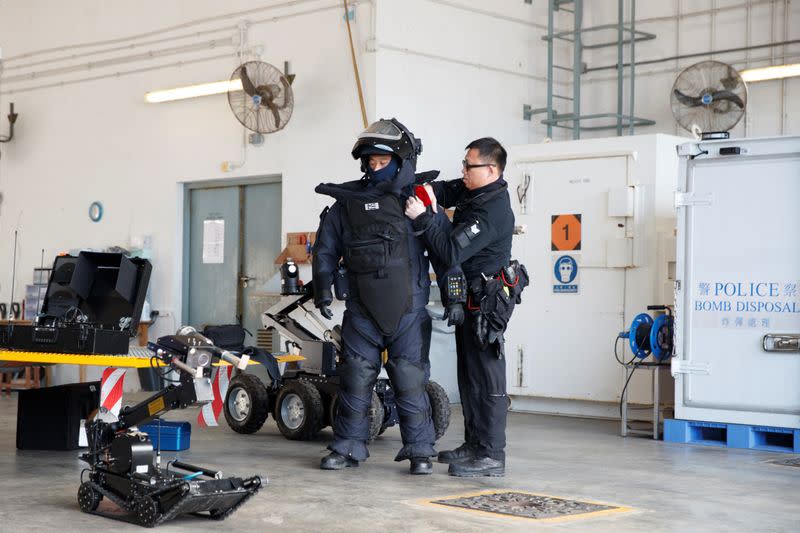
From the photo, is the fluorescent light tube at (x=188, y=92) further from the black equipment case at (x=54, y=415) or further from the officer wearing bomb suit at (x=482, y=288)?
the officer wearing bomb suit at (x=482, y=288)

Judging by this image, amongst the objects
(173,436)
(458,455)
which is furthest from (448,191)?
(173,436)

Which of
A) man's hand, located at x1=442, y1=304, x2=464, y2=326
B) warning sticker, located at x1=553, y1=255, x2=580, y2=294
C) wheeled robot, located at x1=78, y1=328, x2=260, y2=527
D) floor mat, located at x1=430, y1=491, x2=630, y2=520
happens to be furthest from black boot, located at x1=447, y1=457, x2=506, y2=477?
warning sticker, located at x1=553, y1=255, x2=580, y2=294

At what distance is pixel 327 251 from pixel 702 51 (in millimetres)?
6506

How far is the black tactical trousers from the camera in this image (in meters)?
6.79

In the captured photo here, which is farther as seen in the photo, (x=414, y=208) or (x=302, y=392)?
(x=302, y=392)

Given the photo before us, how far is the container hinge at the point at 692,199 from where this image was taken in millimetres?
8703

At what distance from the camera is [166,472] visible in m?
5.38

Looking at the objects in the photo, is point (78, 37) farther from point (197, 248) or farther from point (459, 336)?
point (459, 336)

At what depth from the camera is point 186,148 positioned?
41.8 feet

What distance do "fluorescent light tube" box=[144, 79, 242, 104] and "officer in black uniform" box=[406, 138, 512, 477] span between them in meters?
5.21

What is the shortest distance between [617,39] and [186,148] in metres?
4.84

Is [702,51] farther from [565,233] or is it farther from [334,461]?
[334,461]

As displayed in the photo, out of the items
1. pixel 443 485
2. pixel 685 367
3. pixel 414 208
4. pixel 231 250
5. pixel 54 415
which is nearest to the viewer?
pixel 443 485

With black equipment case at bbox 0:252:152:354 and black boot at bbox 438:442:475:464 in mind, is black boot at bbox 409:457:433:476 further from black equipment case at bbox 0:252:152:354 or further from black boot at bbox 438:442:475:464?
black equipment case at bbox 0:252:152:354
